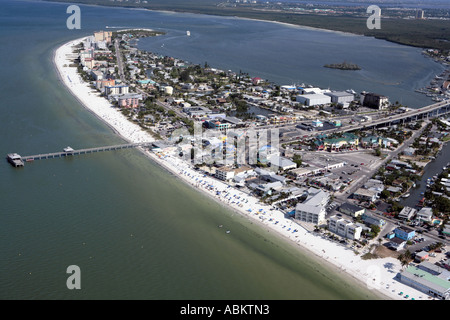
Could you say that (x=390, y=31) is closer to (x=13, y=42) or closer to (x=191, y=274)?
(x=13, y=42)

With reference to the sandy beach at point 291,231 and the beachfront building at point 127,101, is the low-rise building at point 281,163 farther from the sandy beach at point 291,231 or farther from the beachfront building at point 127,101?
the beachfront building at point 127,101

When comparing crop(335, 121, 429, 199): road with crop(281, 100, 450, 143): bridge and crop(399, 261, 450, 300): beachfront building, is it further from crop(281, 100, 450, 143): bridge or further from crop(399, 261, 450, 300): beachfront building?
crop(399, 261, 450, 300): beachfront building

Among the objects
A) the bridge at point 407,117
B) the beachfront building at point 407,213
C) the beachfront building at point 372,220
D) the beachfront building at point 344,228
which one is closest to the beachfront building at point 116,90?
the bridge at point 407,117

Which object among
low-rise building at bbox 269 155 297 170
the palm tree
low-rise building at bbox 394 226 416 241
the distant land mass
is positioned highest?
the distant land mass

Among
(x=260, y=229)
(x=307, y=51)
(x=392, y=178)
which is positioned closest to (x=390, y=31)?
(x=307, y=51)

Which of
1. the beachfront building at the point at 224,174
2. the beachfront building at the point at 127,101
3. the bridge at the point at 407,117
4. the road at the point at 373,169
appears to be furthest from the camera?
the beachfront building at the point at 127,101

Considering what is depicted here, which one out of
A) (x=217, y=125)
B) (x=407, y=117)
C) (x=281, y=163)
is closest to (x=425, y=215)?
(x=281, y=163)

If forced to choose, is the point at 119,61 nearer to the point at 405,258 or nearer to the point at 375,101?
the point at 375,101

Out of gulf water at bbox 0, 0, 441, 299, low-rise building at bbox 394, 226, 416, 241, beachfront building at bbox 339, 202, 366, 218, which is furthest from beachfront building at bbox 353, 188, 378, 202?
gulf water at bbox 0, 0, 441, 299
